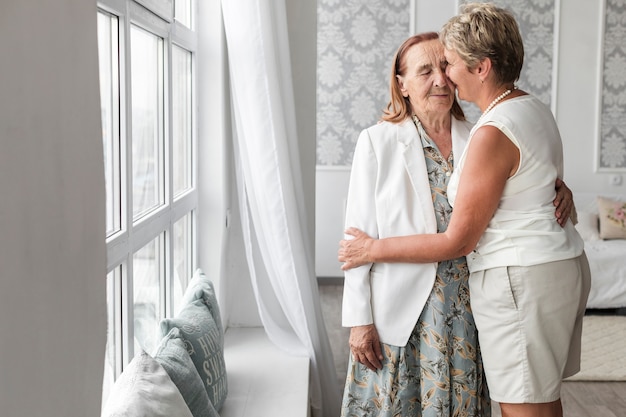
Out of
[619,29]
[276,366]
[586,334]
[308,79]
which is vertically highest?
[619,29]

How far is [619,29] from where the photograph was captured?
6.45 metres

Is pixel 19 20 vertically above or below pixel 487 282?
above

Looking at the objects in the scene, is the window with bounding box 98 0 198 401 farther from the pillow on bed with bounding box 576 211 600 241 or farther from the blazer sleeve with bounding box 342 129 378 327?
the pillow on bed with bounding box 576 211 600 241

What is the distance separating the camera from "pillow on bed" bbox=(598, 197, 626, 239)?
5.88m

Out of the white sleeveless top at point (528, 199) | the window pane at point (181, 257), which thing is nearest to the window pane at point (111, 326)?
the window pane at point (181, 257)

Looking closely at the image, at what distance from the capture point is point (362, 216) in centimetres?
205

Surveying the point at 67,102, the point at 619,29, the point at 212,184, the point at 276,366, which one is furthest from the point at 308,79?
the point at 619,29

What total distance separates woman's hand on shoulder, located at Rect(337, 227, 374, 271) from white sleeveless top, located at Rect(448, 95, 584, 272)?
315 mm

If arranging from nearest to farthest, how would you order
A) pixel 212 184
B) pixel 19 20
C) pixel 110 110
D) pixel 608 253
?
pixel 19 20, pixel 110 110, pixel 212 184, pixel 608 253

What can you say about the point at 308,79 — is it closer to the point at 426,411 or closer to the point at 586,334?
the point at 426,411

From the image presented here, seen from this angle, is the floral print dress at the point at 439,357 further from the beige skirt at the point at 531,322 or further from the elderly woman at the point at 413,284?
the beige skirt at the point at 531,322

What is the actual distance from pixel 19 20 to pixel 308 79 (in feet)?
8.96

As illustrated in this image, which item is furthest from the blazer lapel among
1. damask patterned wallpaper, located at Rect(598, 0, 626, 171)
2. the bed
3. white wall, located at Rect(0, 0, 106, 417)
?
damask patterned wallpaper, located at Rect(598, 0, 626, 171)

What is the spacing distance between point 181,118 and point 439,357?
1.31m
